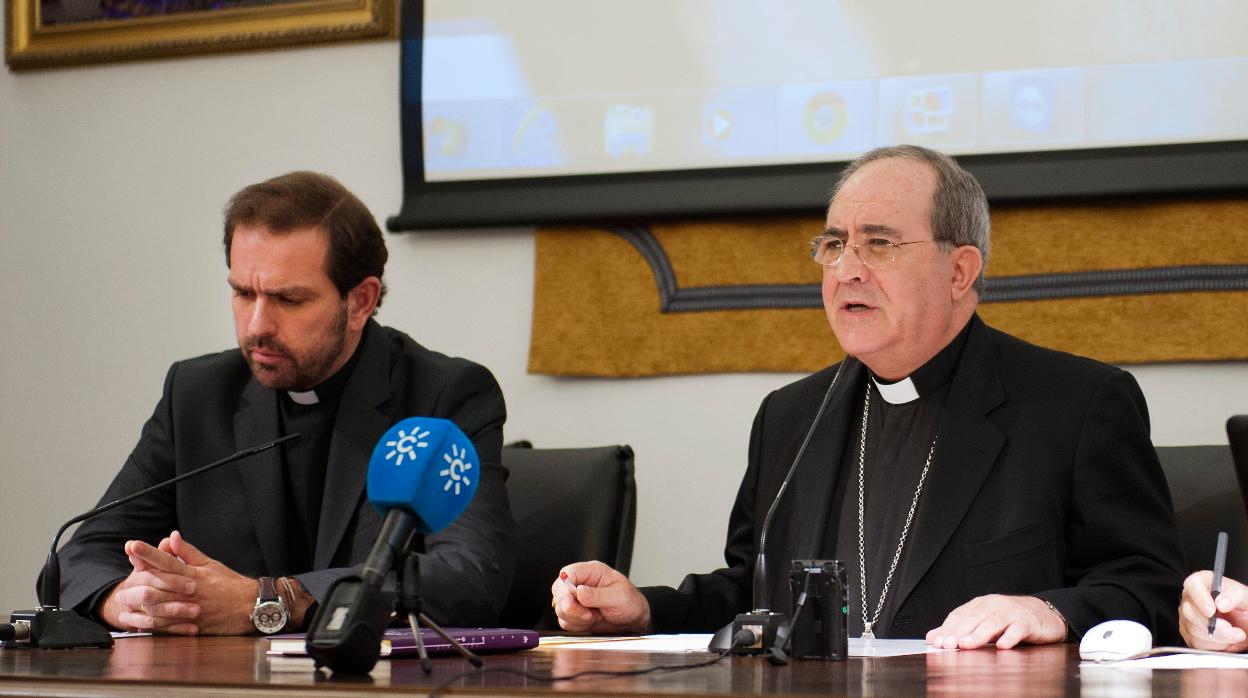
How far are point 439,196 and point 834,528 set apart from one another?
63.2 inches

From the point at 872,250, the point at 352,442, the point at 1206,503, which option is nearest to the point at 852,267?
the point at 872,250

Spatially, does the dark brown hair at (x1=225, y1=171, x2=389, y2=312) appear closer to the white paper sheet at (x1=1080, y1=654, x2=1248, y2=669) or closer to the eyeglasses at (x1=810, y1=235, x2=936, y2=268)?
the eyeglasses at (x1=810, y1=235, x2=936, y2=268)

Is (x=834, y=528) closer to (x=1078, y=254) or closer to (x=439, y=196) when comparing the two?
(x=1078, y=254)

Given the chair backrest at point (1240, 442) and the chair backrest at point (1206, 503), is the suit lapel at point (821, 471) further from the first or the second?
the chair backrest at point (1240, 442)

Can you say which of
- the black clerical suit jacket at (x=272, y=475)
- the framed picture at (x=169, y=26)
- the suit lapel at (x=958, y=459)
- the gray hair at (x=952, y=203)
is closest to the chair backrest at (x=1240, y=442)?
the suit lapel at (x=958, y=459)

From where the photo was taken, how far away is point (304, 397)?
302 cm

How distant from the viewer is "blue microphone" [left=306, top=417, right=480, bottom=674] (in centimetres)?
131

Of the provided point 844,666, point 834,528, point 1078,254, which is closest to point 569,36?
point 1078,254

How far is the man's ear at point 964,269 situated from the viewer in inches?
108

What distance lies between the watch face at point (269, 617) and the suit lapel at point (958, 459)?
1037 millimetres

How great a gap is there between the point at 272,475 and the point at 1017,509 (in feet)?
4.63

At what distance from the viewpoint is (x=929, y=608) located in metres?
2.48

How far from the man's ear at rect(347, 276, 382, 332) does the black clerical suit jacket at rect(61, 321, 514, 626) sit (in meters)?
0.04

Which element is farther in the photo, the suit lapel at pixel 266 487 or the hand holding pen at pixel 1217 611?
the suit lapel at pixel 266 487
